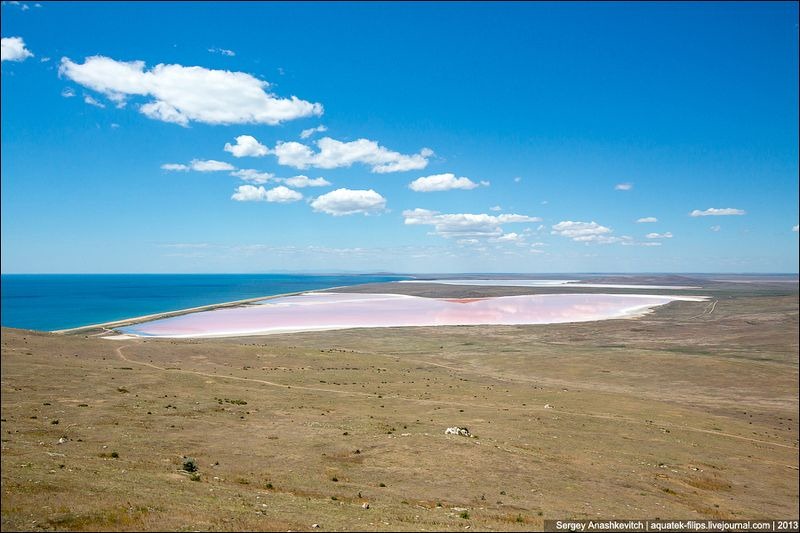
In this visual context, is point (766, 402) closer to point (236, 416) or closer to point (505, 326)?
point (236, 416)

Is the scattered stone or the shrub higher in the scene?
the shrub

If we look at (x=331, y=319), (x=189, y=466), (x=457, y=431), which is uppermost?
(x=189, y=466)

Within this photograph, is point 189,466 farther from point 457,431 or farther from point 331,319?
point 331,319

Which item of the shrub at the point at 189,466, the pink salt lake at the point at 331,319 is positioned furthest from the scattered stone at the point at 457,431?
the pink salt lake at the point at 331,319

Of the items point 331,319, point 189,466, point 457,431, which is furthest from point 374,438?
point 331,319

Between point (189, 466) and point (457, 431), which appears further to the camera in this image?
point (457, 431)

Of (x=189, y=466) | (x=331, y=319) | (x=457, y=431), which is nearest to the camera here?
(x=189, y=466)

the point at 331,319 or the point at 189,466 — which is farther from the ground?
the point at 189,466

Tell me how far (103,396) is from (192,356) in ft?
97.9

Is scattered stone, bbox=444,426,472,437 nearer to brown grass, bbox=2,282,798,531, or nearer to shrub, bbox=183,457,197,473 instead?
brown grass, bbox=2,282,798,531

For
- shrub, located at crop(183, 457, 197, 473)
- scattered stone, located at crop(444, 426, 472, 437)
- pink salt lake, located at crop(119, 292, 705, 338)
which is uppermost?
shrub, located at crop(183, 457, 197, 473)

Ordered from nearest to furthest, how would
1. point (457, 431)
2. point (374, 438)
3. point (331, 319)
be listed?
1. point (374, 438)
2. point (457, 431)
3. point (331, 319)

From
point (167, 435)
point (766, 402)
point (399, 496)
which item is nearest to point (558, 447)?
point (399, 496)

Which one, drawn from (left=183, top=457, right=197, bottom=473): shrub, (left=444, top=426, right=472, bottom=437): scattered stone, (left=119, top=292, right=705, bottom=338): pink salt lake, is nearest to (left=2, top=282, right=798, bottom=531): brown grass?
(left=183, top=457, right=197, bottom=473): shrub
